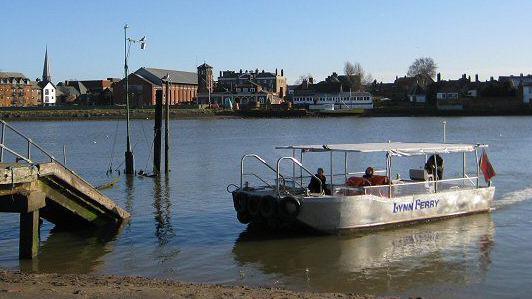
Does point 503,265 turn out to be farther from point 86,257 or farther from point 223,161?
point 223,161

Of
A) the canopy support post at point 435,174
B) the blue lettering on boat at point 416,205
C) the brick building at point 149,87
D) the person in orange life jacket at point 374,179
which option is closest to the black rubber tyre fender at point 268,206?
the person in orange life jacket at point 374,179

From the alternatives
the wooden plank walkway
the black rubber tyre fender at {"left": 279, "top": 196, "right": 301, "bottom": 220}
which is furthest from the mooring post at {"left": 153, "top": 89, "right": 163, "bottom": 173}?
the black rubber tyre fender at {"left": 279, "top": 196, "right": 301, "bottom": 220}

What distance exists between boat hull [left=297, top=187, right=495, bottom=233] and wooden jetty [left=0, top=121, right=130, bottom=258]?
6.59 metres

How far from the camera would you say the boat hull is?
2062 cm

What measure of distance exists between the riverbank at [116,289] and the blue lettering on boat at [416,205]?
8.71 m

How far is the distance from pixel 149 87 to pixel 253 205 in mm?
157181

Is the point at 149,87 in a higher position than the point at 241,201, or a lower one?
higher

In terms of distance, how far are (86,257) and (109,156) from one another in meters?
39.6

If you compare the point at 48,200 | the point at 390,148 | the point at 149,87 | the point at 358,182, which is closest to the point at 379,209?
the point at 358,182

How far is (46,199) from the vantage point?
767 inches

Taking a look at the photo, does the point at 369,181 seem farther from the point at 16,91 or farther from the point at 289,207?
the point at 16,91

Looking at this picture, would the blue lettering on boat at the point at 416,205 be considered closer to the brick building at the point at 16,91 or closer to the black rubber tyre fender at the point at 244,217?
the black rubber tyre fender at the point at 244,217

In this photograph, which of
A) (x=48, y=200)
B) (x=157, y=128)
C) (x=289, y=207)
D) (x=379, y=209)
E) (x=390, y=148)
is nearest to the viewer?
(x=48, y=200)

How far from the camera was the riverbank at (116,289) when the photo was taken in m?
13.0
